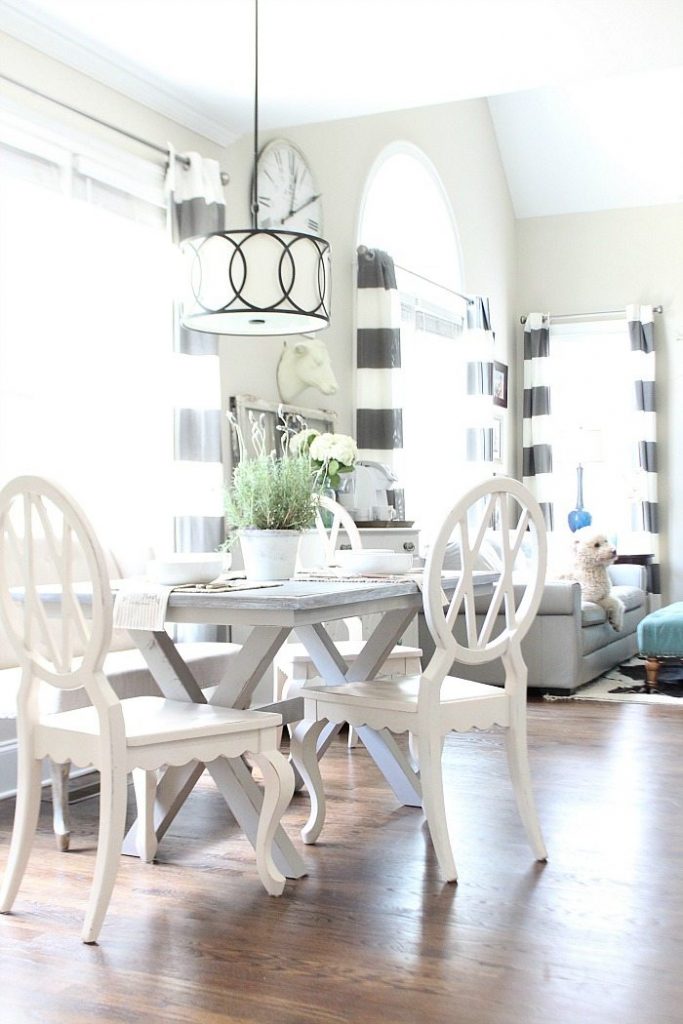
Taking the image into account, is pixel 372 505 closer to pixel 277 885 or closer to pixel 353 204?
Answer: pixel 353 204

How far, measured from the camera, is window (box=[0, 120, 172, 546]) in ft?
12.6

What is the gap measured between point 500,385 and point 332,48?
428cm

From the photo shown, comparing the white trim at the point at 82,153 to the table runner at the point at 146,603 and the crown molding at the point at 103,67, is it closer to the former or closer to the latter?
the crown molding at the point at 103,67

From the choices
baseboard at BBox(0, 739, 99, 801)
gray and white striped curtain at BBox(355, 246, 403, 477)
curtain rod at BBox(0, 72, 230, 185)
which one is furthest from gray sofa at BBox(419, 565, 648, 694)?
curtain rod at BBox(0, 72, 230, 185)

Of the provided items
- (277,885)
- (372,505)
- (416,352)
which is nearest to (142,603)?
(277,885)

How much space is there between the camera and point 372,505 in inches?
208

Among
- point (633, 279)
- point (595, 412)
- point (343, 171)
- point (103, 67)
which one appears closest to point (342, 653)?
point (103, 67)

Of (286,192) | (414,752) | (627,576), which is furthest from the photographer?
(627,576)

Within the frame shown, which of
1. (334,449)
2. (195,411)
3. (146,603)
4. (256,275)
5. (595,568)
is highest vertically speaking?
(256,275)

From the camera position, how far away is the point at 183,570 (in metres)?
2.77

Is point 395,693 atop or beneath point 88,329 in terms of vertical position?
beneath

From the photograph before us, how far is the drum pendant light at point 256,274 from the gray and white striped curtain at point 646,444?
5304mm

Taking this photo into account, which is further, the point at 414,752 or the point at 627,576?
the point at 627,576

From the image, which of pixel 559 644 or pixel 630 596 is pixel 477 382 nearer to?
pixel 630 596
